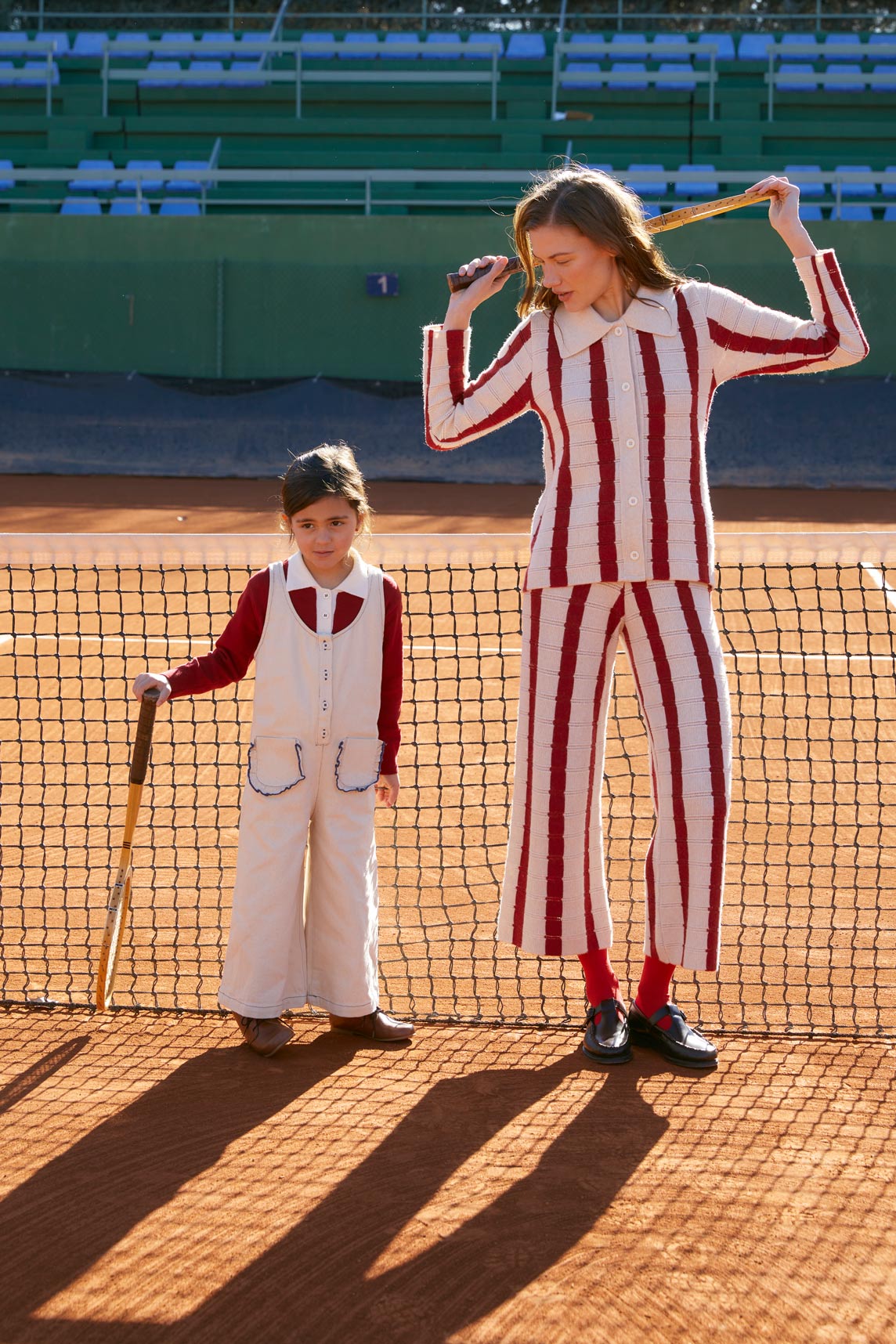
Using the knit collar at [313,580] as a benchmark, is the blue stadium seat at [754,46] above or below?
above

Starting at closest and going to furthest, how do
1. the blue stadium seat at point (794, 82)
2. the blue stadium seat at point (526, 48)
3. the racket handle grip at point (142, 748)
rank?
the racket handle grip at point (142, 748) < the blue stadium seat at point (794, 82) < the blue stadium seat at point (526, 48)

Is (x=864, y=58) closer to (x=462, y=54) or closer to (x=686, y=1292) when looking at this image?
(x=462, y=54)

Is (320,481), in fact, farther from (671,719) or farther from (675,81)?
(675,81)

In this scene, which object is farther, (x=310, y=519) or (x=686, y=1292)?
(x=310, y=519)

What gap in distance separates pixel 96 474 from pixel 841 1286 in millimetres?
14785

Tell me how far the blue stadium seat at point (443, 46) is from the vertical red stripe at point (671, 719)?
19.8m

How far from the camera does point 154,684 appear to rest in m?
3.25

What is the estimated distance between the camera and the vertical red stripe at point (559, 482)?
314cm

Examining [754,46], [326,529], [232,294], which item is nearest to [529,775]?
[326,529]

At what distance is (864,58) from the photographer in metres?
21.3

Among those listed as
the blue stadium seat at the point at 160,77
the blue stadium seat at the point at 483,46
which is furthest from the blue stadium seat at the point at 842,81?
the blue stadium seat at the point at 160,77

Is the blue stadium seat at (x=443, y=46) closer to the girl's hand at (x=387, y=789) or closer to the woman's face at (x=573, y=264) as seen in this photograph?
the woman's face at (x=573, y=264)

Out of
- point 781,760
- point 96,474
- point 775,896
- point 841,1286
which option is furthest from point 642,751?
point 96,474

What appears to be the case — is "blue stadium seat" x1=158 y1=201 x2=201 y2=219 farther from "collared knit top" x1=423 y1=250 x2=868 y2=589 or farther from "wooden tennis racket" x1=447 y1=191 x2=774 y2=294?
"collared knit top" x1=423 y1=250 x2=868 y2=589
